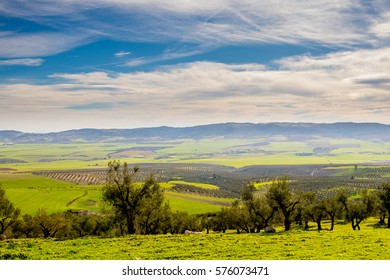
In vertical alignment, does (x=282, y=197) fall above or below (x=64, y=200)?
above

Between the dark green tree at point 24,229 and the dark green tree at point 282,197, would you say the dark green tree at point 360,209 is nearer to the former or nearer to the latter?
the dark green tree at point 282,197

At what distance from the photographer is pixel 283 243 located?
88.1ft

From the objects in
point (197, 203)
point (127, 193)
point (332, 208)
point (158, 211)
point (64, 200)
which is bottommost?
point (197, 203)

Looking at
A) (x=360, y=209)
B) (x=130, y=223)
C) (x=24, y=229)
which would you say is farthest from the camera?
(x=360, y=209)

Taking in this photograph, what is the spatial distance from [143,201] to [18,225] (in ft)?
97.7

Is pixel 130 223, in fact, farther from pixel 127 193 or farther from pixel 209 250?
pixel 209 250

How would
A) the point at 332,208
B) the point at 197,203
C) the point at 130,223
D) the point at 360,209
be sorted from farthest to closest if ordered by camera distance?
the point at 197,203, the point at 360,209, the point at 332,208, the point at 130,223

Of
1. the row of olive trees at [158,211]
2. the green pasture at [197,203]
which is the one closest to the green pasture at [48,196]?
the green pasture at [197,203]

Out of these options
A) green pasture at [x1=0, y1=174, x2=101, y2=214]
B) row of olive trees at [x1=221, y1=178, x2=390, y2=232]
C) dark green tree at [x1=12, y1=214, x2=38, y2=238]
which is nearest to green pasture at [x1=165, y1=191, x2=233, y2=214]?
green pasture at [x1=0, y1=174, x2=101, y2=214]

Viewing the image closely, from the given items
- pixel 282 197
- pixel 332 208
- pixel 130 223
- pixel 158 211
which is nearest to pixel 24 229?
pixel 158 211

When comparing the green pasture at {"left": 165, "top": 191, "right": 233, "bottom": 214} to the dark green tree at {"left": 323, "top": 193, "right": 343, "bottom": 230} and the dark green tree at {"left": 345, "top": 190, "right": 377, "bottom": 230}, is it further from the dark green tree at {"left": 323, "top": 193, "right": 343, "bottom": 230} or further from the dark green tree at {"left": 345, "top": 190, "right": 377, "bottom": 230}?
the dark green tree at {"left": 323, "top": 193, "right": 343, "bottom": 230}

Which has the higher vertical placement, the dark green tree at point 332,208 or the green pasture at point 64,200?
the dark green tree at point 332,208
